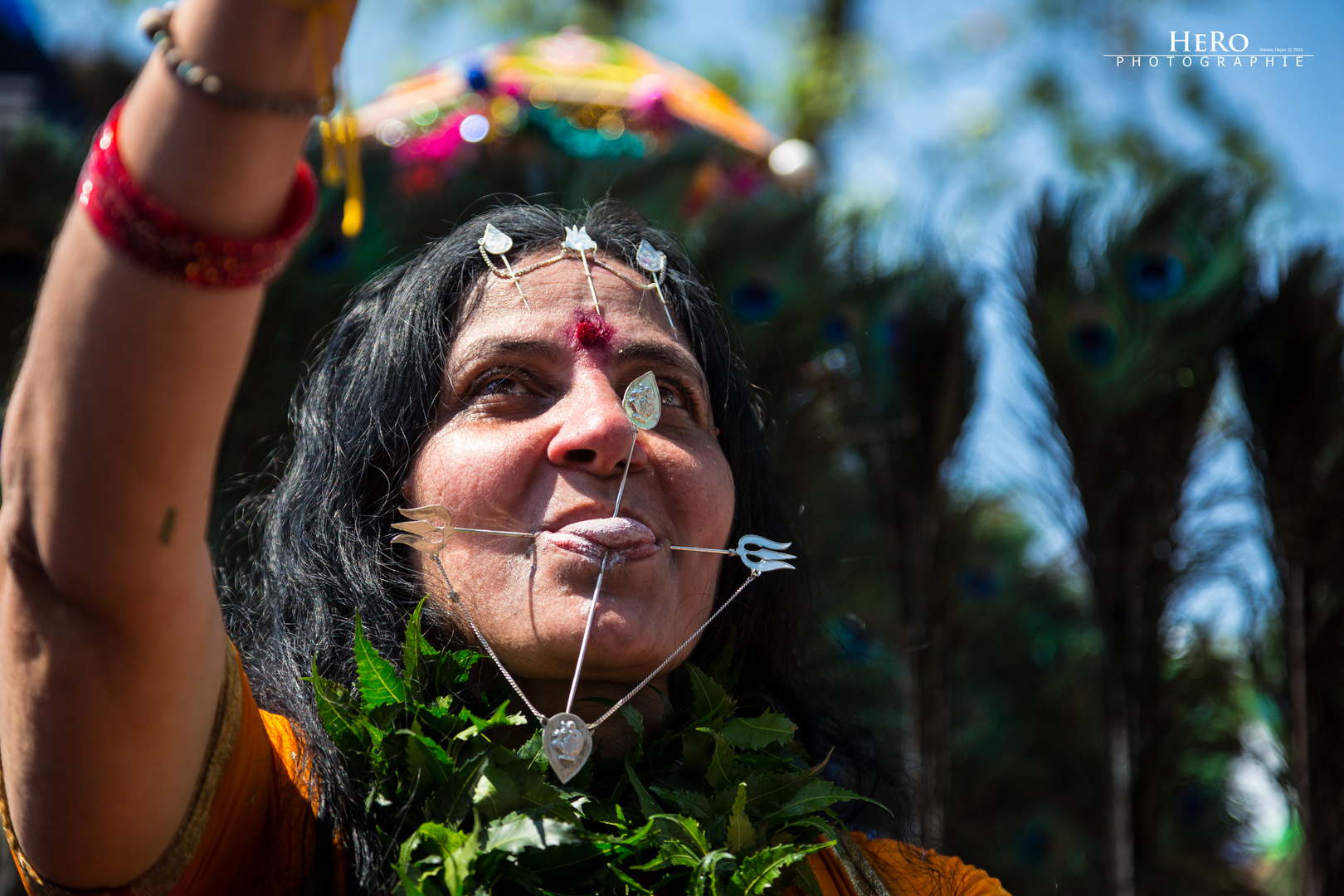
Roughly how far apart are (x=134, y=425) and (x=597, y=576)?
2.67 ft

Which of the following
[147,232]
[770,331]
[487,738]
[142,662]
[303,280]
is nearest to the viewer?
[147,232]

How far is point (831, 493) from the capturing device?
→ 6.12 meters

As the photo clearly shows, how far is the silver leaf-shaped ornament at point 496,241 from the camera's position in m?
2.03

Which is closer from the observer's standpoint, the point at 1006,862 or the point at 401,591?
the point at 401,591

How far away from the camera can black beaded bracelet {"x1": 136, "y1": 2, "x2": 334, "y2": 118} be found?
0.93 m

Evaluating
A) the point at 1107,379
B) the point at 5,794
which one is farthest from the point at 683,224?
the point at 5,794

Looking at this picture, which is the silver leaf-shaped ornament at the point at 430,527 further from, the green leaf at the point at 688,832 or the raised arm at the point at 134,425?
the raised arm at the point at 134,425

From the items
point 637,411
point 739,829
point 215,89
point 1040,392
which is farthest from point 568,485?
point 1040,392

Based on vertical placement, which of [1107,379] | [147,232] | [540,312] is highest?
[1107,379]

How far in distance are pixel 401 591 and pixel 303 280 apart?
2640mm

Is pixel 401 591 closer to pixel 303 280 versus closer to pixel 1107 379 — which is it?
pixel 303 280

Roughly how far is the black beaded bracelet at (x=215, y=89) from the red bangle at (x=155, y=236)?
0.21ft

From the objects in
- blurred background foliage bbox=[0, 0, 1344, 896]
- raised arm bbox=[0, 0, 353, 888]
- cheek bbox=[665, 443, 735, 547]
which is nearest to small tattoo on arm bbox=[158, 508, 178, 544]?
raised arm bbox=[0, 0, 353, 888]

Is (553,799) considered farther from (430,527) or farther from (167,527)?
(167,527)
